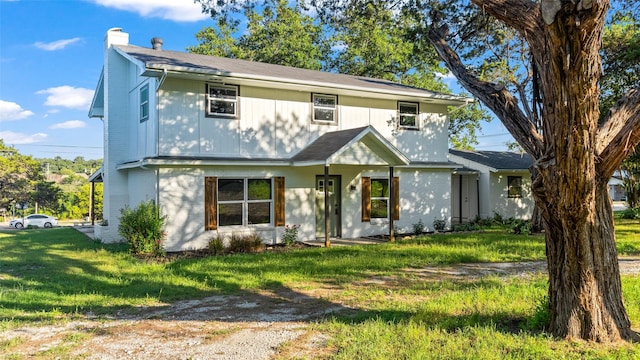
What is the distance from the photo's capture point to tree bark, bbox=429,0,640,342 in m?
4.23

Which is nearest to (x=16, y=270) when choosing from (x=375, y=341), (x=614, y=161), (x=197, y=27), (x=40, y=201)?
(x=375, y=341)

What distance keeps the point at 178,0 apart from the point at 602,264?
933 cm

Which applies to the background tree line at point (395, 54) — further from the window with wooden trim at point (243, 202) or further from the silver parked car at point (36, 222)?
the silver parked car at point (36, 222)

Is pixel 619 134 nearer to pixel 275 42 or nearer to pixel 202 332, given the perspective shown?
pixel 202 332

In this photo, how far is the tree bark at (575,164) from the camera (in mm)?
4230

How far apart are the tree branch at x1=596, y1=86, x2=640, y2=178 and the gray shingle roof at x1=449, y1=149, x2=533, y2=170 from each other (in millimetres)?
17623

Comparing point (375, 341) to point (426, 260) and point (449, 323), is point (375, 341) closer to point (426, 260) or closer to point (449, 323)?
point (449, 323)

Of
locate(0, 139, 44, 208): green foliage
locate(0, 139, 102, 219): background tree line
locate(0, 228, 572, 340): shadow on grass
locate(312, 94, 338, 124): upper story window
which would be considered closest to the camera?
locate(0, 228, 572, 340): shadow on grass

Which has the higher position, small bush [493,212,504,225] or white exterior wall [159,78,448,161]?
white exterior wall [159,78,448,161]

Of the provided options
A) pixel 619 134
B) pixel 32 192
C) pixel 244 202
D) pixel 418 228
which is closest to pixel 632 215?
pixel 418 228

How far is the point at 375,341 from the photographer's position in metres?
5.17

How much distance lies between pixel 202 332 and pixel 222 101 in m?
9.20

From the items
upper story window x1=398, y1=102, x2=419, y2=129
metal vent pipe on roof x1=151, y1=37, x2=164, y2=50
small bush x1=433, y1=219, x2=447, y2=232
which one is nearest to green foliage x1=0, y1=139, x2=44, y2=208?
metal vent pipe on roof x1=151, y1=37, x2=164, y2=50

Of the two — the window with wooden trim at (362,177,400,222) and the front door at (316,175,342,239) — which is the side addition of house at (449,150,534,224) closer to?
the window with wooden trim at (362,177,400,222)
